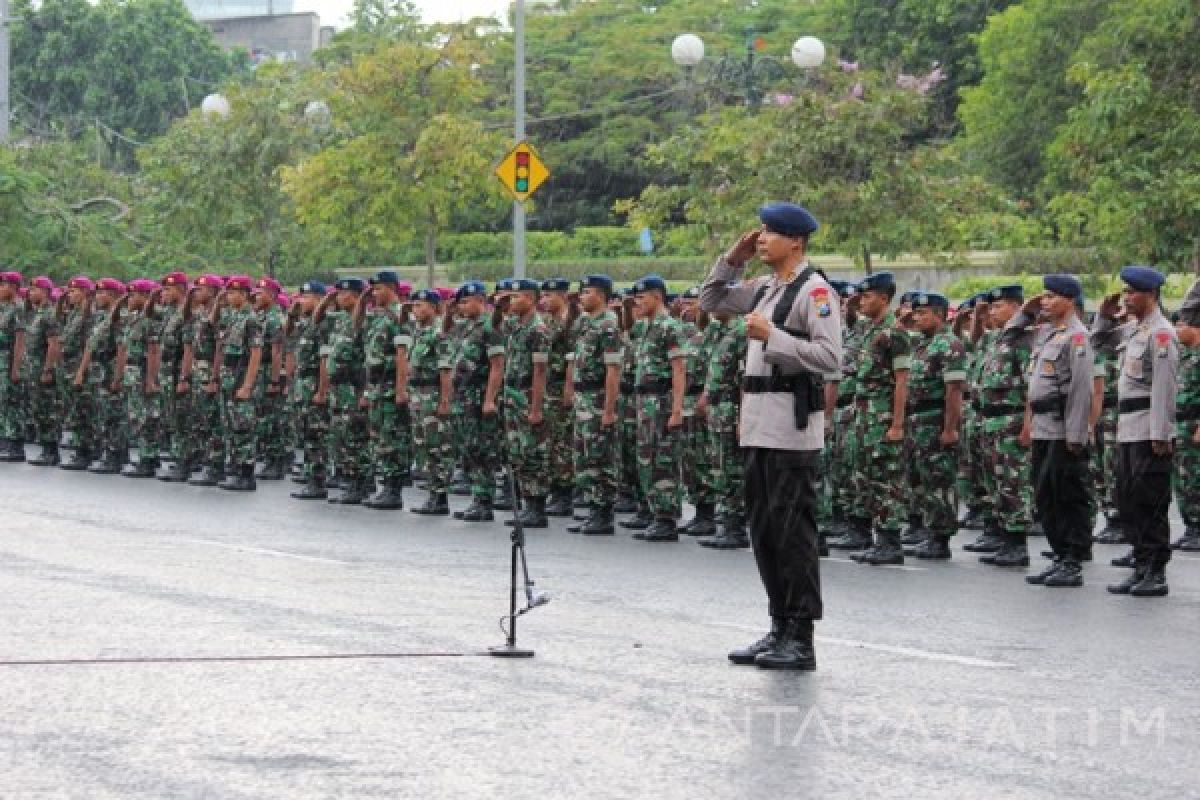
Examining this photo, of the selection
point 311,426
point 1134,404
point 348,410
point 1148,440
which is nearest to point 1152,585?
point 1148,440

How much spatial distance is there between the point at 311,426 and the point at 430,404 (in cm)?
201

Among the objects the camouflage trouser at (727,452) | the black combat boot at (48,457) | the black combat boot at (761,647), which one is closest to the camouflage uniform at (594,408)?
the camouflage trouser at (727,452)

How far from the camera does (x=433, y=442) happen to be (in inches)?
728

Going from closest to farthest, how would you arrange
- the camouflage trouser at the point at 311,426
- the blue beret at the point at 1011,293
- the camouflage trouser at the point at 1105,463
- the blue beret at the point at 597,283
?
the blue beret at the point at 1011,293, the blue beret at the point at 597,283, the camouflage trouser at the point at 1105,463, the camouflage trouser at the point at 311,426

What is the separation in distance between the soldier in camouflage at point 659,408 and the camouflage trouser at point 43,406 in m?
9.59

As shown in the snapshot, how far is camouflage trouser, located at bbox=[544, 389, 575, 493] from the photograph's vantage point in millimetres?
18328

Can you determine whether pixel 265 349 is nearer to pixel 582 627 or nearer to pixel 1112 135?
pixel 1112 135

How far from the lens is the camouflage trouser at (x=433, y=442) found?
60.5 feet

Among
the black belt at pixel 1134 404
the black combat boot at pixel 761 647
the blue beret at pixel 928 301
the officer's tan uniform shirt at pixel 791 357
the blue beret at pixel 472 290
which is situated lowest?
the black combat boot at pixel 761 647

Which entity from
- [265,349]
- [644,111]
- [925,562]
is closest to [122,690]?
[925,562]

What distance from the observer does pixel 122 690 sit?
870 centimetres

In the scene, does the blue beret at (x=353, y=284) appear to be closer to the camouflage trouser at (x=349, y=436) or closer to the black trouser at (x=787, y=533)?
the camouflage trouser at (x=349, y=436)

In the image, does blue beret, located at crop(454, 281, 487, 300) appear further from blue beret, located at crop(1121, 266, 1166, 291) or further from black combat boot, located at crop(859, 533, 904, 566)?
blue beret, located at crop(1121, 266, 1166, 291)

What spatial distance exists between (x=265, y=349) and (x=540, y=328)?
4791 mm
